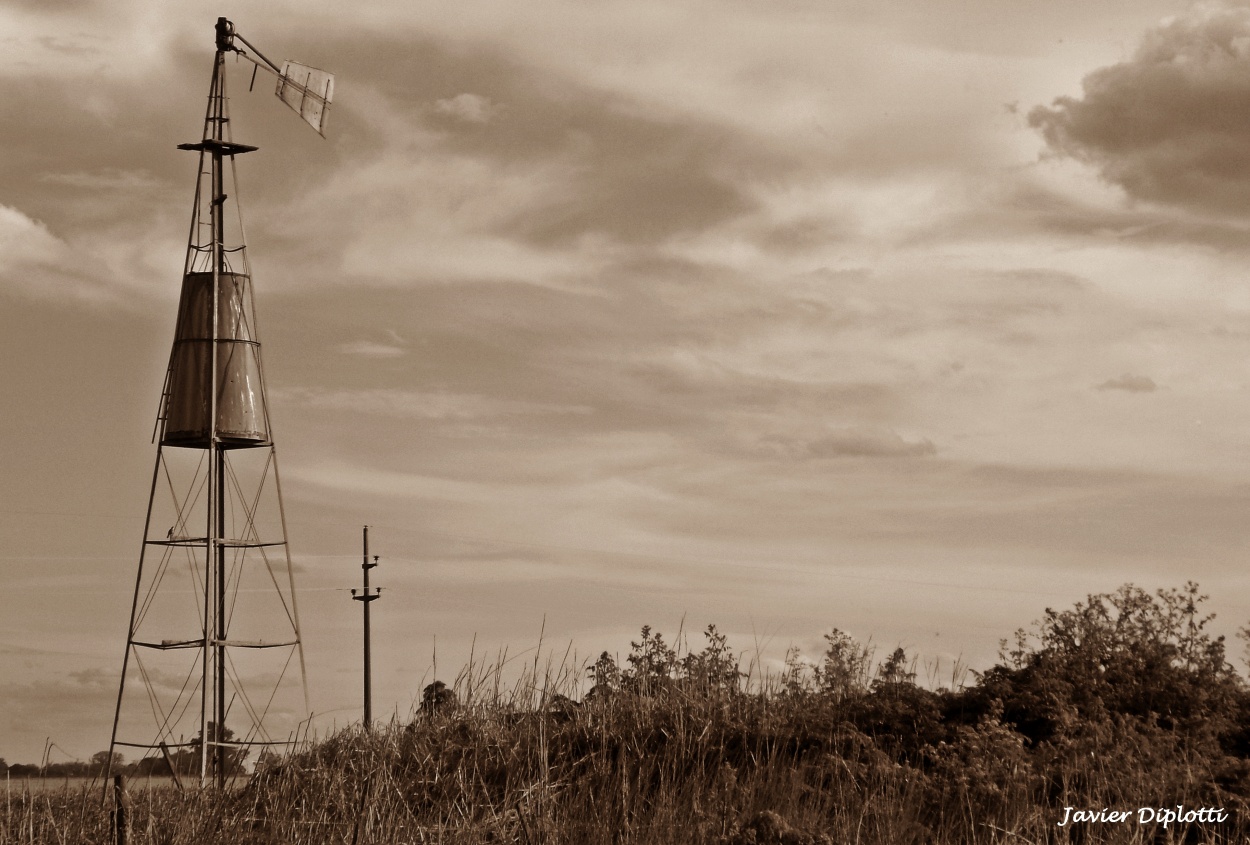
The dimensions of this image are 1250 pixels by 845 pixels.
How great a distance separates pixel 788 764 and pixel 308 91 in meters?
19.8

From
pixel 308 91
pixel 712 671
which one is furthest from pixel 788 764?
pixel 308 91

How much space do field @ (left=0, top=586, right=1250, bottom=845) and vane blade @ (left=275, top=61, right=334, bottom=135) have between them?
1622 cm

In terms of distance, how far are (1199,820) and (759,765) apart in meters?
4.90

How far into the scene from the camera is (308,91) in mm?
30344

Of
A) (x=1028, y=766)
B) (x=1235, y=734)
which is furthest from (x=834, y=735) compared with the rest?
(x=1235, y=734)

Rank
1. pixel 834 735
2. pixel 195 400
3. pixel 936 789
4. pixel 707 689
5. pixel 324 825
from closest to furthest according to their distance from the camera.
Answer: pixel 324 825
pixel 936 789
pixel 834 735
pixel 707 689
pixel 195 400

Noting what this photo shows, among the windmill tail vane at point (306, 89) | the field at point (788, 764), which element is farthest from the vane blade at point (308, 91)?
the field at point (788, 764)

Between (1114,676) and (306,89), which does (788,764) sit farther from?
(306,89)

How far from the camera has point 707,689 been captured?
1848 centimetres

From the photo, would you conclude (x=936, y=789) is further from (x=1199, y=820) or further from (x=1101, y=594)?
(x=1101, y=594)

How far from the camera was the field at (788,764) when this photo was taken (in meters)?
14.3

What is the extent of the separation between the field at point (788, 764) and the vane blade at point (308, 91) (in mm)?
16217

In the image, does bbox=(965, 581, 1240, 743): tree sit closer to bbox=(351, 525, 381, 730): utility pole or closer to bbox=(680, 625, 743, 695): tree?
bbox=(680, 625, 743, 695): tree

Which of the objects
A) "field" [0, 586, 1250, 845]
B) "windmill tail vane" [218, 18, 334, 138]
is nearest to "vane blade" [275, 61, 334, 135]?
"windmill tail vane" [218, 18, 334, 138]
